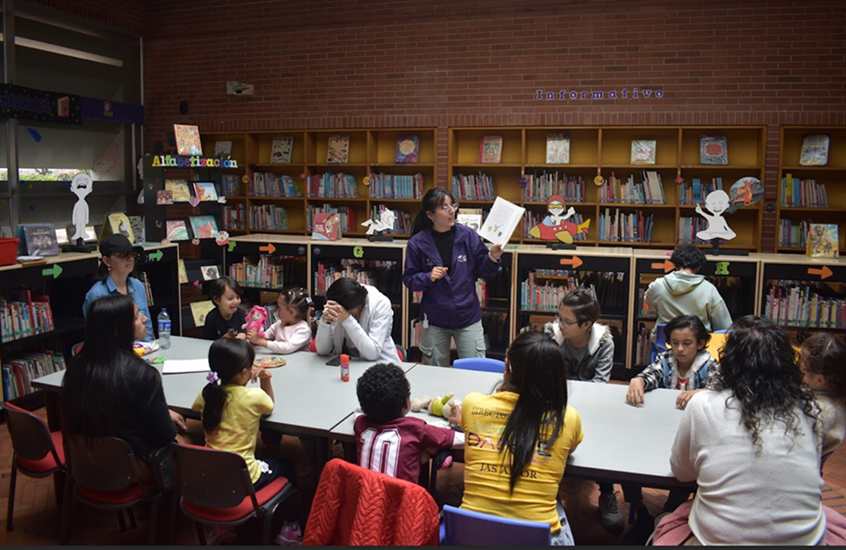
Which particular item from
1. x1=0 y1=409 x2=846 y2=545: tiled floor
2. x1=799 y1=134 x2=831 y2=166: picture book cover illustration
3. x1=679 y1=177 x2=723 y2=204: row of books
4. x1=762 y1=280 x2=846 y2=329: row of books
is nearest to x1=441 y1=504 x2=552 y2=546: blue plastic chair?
x1=0 y1=409 x2=846 y2=545: tiled floor

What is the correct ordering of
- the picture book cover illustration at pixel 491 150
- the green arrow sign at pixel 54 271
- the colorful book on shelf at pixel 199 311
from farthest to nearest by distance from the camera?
the picture book cover illustration at pixel 491 150 → the colorful book on shelf at pixel 199 311 → the green arrow sign at pixel 54 271

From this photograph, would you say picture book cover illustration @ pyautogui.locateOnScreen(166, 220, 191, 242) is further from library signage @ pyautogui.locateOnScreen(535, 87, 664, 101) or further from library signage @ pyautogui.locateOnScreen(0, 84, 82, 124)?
library signage @ pyautogui.locateOnScreen(535, 87, 664, 101)

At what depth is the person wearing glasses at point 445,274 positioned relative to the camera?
169 inches

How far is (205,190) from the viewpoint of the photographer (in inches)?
247

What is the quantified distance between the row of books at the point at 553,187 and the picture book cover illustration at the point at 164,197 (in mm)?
3490

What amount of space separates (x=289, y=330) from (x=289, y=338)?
0.07 meters

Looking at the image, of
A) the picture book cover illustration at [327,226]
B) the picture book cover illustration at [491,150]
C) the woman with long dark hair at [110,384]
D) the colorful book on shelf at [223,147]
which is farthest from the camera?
the colorful book on shelf at [223,147]

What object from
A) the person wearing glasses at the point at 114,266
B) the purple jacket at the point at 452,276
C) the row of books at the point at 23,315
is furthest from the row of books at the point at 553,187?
the row of books at the point at 23,315

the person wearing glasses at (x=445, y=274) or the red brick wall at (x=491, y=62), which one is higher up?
the red brick wall at (x=491, y=62)

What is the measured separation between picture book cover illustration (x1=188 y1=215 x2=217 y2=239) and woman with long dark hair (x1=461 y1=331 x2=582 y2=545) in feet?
14.7

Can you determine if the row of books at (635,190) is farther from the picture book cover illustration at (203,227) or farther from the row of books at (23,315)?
the row of books at (23,315)

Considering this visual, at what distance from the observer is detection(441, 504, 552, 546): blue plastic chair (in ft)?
6.58

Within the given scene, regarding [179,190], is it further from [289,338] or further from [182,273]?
[289,338]

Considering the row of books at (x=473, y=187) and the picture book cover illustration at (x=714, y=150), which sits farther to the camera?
the row of books at (x=473, y=187)
